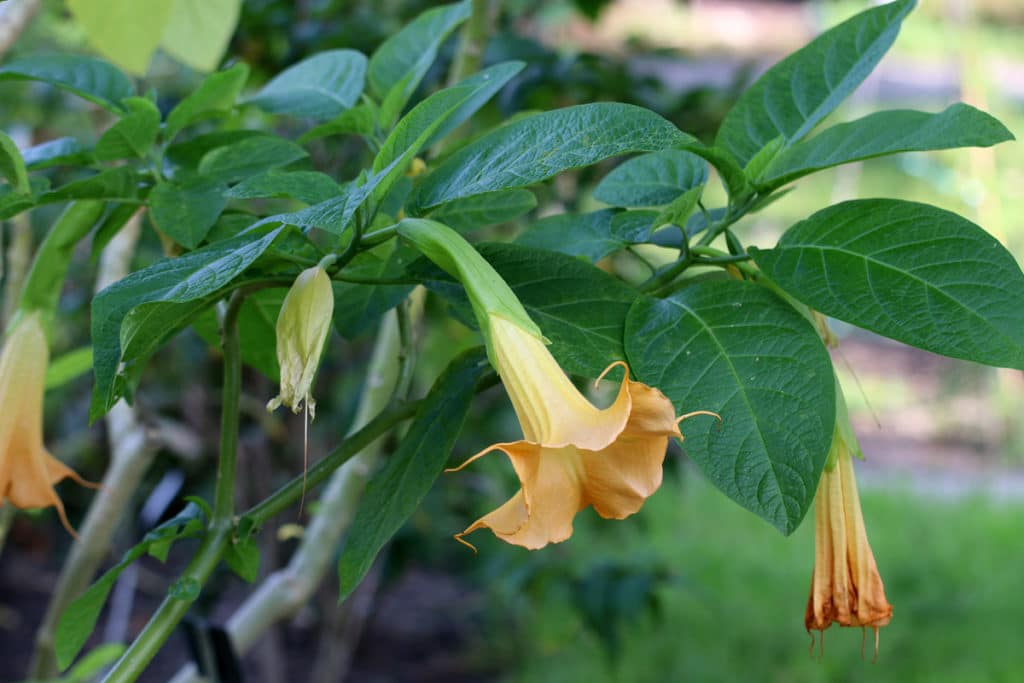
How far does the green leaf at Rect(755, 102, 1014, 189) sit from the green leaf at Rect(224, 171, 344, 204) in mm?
177

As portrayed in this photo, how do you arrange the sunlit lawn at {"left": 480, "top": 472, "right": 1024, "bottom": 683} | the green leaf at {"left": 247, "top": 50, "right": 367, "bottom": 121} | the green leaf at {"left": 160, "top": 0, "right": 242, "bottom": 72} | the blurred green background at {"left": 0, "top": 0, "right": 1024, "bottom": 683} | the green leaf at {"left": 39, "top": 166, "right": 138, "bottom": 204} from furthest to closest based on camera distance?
1. the sunlit lawn at {"left": 480, "top": 472, "right": 1024, "bottom": 683}
2. the blurred green background at {"left": 0, "top": 0, "right": 1024, "bottom": 683}
3. the green leaf at {"left": 160, "top": 0, "right": 242, "bottom": 72}
4. the green leaf at {"left": 247, "top": 50, "right": 367, "bottom": 121}
5. the green leaf at {"left": 39, "top": 166, "right": 138, "bottom": 204}

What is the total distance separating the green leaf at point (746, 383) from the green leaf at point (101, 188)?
23 centimetres

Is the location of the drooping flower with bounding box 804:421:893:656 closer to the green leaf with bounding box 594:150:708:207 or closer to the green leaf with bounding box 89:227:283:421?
the green leaf with bounding box 594:150:708:207

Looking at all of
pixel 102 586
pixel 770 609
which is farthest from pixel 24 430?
pixel 770 609

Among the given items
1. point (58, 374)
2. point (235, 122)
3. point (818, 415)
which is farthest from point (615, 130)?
point (58, 374)

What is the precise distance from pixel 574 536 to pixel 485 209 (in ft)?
7.25

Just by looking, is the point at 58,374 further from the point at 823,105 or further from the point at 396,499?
the point at 823,105

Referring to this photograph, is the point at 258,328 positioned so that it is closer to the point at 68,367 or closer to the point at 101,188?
the point at 101,188

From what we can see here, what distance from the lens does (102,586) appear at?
1.48 feet

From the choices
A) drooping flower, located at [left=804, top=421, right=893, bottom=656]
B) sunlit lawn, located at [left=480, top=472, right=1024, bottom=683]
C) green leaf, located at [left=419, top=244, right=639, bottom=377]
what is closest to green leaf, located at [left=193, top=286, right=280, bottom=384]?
green leaf, located at [left=419, top=244, right=639, bottom=377]

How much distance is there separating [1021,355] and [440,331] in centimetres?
119

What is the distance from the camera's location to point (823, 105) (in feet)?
1.51

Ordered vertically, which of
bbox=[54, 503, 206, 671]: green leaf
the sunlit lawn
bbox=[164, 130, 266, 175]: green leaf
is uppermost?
bbox=[164, 130, 266, 175]: green leaf

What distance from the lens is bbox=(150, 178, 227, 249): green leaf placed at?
0.43 metres
